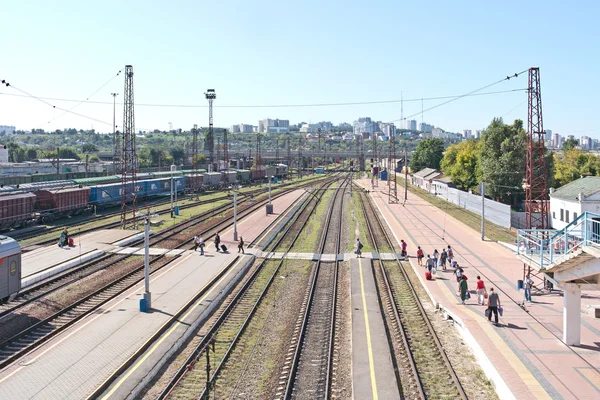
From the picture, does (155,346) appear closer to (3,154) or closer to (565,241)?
(565,241)

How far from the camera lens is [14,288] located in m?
22.5

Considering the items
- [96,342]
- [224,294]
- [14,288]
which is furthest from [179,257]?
[96,342]

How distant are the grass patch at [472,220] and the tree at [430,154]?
38.5 m

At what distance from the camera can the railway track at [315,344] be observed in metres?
15.0

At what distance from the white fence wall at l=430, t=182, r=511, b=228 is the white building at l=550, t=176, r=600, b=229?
4134 millimetres

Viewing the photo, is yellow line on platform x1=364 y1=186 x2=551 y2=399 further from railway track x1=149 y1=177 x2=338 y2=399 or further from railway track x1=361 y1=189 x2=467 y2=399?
railway track x1=149 y1=177 x2=338 y2=399

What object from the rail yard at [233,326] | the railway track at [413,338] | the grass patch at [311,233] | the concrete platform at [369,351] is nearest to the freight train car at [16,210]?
the rail yard at [233,326]

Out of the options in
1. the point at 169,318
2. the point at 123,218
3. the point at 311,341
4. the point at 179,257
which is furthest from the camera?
the point at 123,218

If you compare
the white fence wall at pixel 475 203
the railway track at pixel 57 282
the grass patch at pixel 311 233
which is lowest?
the railway track at pixel 57 282

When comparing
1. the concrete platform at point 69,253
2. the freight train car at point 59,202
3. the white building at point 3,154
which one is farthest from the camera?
the white building at point 3,154

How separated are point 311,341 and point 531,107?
809 inches

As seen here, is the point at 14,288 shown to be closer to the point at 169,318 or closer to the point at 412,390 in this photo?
the point at 169,318

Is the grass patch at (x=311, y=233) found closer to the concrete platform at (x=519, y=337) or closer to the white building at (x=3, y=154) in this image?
the concrete platform at (x=519, y=337)

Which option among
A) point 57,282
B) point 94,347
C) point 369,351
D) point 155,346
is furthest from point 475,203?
point 94,347
